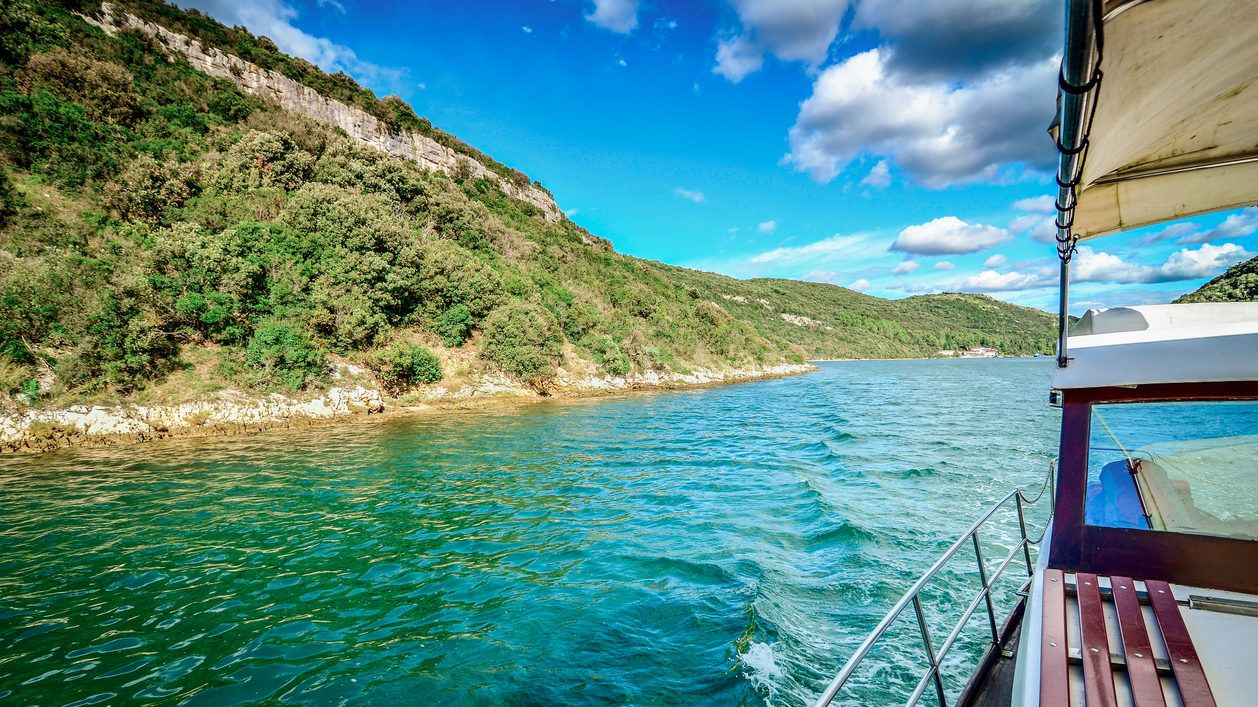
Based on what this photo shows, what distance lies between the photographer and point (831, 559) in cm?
679

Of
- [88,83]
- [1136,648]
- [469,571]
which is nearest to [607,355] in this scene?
[469,571]

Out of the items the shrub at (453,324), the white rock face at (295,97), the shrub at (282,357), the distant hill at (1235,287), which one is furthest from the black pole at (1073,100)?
the white rock face at (295,97)

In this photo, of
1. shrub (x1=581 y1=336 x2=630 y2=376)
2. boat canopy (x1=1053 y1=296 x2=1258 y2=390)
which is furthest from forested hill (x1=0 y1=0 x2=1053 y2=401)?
boat canopy (x1=1053 y1=296 x2=1258 y2=390)

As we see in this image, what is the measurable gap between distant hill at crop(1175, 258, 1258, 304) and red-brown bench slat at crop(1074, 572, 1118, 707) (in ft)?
61.4

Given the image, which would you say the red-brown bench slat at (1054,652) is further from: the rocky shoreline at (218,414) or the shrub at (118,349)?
the shrub at (118,349)

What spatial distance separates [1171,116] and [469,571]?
806 centimetres

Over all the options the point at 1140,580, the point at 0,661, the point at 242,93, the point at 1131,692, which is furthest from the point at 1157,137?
the point at 242,93

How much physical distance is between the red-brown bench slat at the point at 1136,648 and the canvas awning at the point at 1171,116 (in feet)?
8.68

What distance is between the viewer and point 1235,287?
1995 centimetres

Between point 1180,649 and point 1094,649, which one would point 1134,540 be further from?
point 1094,649

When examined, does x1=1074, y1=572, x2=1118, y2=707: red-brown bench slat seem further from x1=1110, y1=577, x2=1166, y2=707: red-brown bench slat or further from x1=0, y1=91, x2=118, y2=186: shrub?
x1=0, y1=91, x2=118, y2=186: shrub

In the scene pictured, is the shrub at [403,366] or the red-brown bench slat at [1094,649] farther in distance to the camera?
the shrub at [403,366]

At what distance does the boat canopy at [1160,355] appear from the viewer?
2652 millimetres

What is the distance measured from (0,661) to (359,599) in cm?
294
